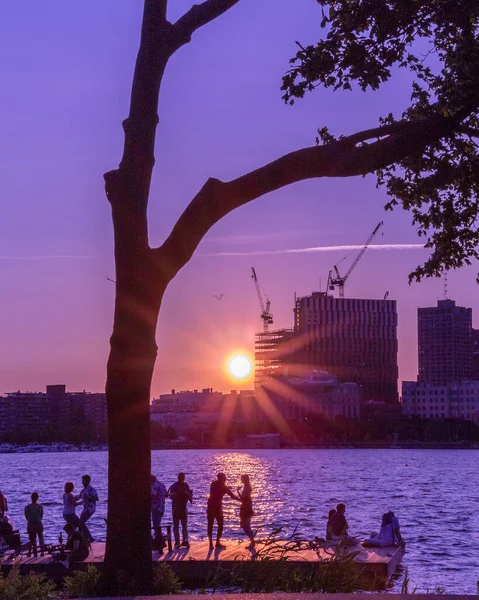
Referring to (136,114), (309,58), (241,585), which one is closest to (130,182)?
(136,114)

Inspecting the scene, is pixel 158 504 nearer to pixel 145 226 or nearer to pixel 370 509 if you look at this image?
pixel 145 226

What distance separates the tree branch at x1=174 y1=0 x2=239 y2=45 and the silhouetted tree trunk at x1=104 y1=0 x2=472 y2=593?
Result: 13 millimetres

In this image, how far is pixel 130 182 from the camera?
1356 cm

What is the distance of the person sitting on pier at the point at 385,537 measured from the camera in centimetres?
3106

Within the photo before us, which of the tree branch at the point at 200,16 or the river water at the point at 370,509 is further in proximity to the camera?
the river water at the point at 370,509

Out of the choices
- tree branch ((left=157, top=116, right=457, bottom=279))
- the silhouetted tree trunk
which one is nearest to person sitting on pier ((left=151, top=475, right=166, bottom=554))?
the silhouetted tree trunk

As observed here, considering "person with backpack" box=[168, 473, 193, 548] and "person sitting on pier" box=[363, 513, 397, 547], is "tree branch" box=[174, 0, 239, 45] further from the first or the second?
"person sitting on pier" box=[363, 513, 397, 547]

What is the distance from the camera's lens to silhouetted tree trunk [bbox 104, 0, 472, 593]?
42.4ft

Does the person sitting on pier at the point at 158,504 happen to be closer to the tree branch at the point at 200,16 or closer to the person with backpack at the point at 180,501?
the person with backpack at the point at 180,501

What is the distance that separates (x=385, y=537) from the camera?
32.0 m

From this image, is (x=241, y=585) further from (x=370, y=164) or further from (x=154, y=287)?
(x=370, y=164)

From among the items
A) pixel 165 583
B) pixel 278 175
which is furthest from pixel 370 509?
pixel 278 175

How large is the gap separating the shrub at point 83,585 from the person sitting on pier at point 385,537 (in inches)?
754

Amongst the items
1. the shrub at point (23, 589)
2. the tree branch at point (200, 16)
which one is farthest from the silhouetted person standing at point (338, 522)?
the tree branch at point (200, 16)
